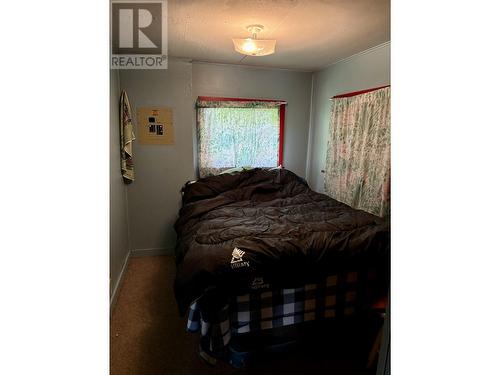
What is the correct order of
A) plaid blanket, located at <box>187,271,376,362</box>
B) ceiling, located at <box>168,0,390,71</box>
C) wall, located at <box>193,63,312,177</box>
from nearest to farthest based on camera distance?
plaid blanket, located at <box>187,271,376,362</box> < ceiling, located at <box>168,0,390,71</box> < wall, located at <box>193,63,312,177</box>

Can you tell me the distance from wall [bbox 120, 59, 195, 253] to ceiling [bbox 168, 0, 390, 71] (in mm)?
324

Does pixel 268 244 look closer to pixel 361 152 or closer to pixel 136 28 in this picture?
pixel 361 152

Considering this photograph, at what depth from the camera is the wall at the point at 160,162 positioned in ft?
10.2

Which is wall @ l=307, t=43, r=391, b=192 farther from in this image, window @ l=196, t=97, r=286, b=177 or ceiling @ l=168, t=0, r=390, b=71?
window @ l=196, t=97, r=286, b=177

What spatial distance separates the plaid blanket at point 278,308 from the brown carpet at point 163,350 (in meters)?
0.26

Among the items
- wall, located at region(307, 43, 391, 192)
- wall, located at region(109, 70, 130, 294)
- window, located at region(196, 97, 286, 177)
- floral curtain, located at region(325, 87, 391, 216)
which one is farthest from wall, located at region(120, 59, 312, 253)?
floral curtain, located at region(325, 87, 391, 216)

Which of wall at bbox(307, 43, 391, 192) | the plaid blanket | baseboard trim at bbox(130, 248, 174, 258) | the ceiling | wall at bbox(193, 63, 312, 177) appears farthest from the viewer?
wall at bbox(193, 63, 312, 177)

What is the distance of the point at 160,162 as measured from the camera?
10.8ft

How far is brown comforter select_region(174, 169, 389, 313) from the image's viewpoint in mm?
1708

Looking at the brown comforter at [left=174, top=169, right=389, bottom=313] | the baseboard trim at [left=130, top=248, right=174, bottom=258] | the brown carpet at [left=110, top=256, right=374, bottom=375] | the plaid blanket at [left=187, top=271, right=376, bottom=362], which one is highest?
the brown comforter at [left=174, top=169, right=389, bottom=313]

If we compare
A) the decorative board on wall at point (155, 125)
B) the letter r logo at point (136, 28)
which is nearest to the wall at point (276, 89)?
the decorative board on wall at point (155, 125)

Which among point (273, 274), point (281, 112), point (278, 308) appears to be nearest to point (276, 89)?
point (281, 112)
